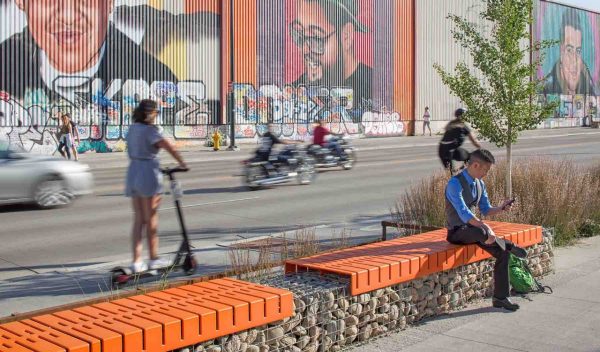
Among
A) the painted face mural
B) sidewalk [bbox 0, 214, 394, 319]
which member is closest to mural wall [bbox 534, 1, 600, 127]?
the painted face mural

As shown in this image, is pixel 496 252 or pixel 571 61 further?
pixel 571 61

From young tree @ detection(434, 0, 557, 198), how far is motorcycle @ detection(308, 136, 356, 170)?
11.3 m

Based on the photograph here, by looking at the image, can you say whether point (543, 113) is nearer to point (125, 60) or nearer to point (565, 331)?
point (565, 331)

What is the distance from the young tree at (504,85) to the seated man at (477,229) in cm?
360

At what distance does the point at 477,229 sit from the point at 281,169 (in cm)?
1165

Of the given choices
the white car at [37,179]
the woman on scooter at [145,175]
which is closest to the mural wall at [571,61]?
the white car at [37,179]

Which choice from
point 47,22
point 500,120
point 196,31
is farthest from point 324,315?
point 196,31

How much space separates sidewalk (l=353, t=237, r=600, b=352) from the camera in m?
6.24

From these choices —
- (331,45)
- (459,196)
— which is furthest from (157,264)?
(331,45)

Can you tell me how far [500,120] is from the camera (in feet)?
37.2

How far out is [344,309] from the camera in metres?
6.12

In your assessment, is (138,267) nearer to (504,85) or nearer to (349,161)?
(504,85)

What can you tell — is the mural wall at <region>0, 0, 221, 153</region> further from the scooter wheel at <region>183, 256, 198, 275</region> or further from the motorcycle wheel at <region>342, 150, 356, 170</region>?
the scooter wheel at <region>183, 256, 198, 275</region>

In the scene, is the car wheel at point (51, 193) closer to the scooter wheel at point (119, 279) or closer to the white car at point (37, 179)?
the white car at point (37, 179)
